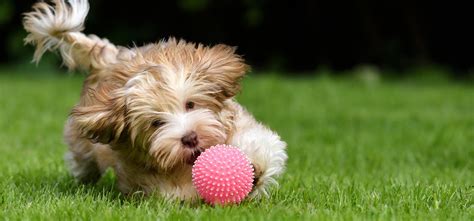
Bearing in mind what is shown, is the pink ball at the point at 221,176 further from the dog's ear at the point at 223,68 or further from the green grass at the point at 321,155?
the dog's ear at the point at 223,68

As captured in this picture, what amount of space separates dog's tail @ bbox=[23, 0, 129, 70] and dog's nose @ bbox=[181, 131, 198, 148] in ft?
4.49

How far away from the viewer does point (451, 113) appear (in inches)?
365

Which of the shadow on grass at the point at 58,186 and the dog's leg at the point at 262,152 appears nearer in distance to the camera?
the dog's leg at the point at 262,152

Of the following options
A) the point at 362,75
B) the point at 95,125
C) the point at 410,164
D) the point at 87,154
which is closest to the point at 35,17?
the point at 87,154

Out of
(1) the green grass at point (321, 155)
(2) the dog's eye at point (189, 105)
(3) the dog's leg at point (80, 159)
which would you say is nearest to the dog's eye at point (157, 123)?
(2) the dog's eye at point (189, 105)

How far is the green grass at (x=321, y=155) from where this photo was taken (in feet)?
12.9

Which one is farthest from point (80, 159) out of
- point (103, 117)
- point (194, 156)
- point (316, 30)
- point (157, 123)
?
point (316, 30)

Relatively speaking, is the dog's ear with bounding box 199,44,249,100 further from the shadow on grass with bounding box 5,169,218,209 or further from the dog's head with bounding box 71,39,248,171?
the shadow on grass with bounding box 5,169,218,209

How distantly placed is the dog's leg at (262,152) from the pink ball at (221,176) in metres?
0.13

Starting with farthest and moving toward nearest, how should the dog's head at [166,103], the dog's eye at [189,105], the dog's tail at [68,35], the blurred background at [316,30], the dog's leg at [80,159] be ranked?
the blurred background at [316,30] < the dog's tail at [68,35] < the dog's leg at [80,159] < the dog's eye at [189,105] < the dog's head at [166,103]

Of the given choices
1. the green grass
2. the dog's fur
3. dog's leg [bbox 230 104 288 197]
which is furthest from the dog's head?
the green grass

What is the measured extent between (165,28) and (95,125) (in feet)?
35.2

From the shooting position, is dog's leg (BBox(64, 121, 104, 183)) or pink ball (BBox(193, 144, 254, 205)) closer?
pink ball (BBox(193, 144, 254, 205))

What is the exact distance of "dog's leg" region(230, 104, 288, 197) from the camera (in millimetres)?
4172
